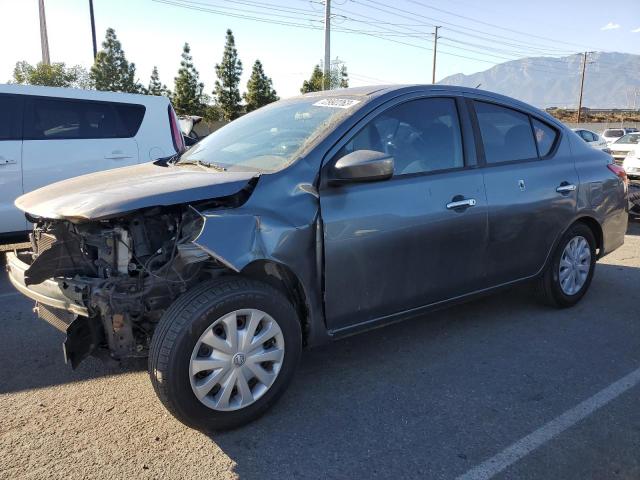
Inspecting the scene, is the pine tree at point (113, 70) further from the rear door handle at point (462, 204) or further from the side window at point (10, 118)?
the rear door handle at point (462, 204)

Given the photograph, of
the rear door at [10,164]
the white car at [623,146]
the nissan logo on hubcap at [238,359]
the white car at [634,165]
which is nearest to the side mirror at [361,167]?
the nissan logo on hubcap at [238,359]

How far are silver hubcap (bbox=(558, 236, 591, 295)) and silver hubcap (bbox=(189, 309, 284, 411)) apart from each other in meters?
2.72

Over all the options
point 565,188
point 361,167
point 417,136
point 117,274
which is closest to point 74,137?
point 117,274

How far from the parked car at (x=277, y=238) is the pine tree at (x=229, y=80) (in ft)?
142

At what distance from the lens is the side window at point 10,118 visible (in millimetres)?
5895

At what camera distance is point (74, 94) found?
640 cm

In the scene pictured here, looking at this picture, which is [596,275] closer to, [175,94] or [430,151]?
[430,151]

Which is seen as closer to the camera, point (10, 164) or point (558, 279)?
point (558, 279)

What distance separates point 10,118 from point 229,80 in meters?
41.4

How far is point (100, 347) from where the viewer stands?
2818 mm

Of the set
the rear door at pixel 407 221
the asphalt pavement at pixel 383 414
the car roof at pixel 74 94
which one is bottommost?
the asphalt pavement at pixel 383 414

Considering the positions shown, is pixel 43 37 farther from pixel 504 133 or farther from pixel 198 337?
pixel 198 337

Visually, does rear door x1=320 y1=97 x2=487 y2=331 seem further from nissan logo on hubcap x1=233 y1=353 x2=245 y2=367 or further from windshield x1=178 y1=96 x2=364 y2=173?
nissan logo on hubcap x1=233 y1=353 x2=245 y2=367

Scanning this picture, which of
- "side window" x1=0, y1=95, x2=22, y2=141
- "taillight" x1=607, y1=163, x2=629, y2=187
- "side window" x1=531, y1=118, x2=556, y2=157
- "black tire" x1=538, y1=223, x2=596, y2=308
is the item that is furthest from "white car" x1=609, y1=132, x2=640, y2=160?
"side window" x1=0, y1=95, x2=22, y2=141
